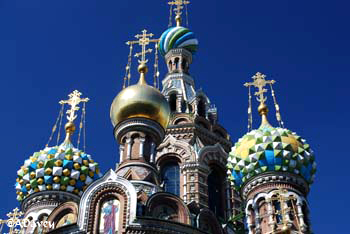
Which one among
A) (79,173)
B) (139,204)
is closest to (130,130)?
(79,173)

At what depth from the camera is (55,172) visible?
14.7 meters

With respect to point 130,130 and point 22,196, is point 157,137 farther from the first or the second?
point 22,196

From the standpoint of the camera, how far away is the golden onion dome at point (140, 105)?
14625 millimetres

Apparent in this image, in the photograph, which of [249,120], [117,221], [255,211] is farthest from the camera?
[249,120]

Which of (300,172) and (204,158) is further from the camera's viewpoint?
(204,158)

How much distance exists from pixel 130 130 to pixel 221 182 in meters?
4.47

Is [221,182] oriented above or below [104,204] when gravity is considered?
above

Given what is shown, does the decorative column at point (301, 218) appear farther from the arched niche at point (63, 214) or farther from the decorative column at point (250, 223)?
the arched niche at point (63, 214)

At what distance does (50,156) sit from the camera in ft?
49.3

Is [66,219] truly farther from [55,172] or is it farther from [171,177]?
[171,177]

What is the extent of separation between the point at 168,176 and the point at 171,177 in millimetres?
87

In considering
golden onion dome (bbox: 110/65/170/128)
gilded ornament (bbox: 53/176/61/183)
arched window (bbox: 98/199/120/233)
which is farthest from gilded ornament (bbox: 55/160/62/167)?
arched window (bbox: 98/199/120/233)

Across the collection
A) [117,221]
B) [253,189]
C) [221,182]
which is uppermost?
[221,182]

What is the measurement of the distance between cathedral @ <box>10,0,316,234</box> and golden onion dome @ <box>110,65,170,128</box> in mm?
24
